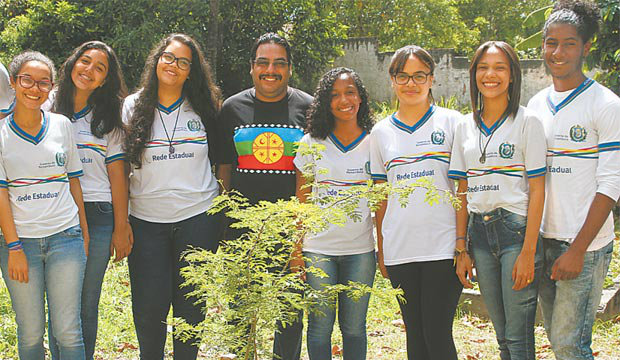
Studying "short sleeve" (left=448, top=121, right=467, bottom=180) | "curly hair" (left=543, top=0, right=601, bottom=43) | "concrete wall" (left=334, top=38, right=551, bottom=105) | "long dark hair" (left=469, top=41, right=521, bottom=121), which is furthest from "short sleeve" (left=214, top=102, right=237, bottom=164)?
"concrete wall" (left=334, top=38, right=551, bottom=105)

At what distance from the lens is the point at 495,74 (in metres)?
3.42

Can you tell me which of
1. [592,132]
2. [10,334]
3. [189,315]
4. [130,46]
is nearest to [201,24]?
[130,46]

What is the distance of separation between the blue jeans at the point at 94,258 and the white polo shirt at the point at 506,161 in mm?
2035

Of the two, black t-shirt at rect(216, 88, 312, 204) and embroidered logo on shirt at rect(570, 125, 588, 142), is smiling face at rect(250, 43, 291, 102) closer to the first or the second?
black t-shirt at rect(216, 88, 312, 204)

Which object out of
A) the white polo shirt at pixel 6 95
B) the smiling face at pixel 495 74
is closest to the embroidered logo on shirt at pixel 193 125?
the white polo shirt at pixel 6 95

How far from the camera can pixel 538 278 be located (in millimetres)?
3359

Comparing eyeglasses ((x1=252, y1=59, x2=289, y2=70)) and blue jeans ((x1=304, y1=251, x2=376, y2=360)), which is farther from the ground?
eyeglasses ((x1=252, y1=59, x2=289, y2=70))

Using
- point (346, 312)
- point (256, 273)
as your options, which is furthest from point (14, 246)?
point (346, 312)

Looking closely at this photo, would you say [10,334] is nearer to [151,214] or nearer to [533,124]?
[151,214]

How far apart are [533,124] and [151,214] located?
84.7 inches

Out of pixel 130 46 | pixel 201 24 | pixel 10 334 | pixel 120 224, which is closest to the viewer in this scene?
pixel 120 224

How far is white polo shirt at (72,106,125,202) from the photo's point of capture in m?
3.83

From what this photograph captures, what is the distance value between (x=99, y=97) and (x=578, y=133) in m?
2.63

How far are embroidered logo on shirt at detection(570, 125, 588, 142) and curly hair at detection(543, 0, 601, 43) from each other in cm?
49
